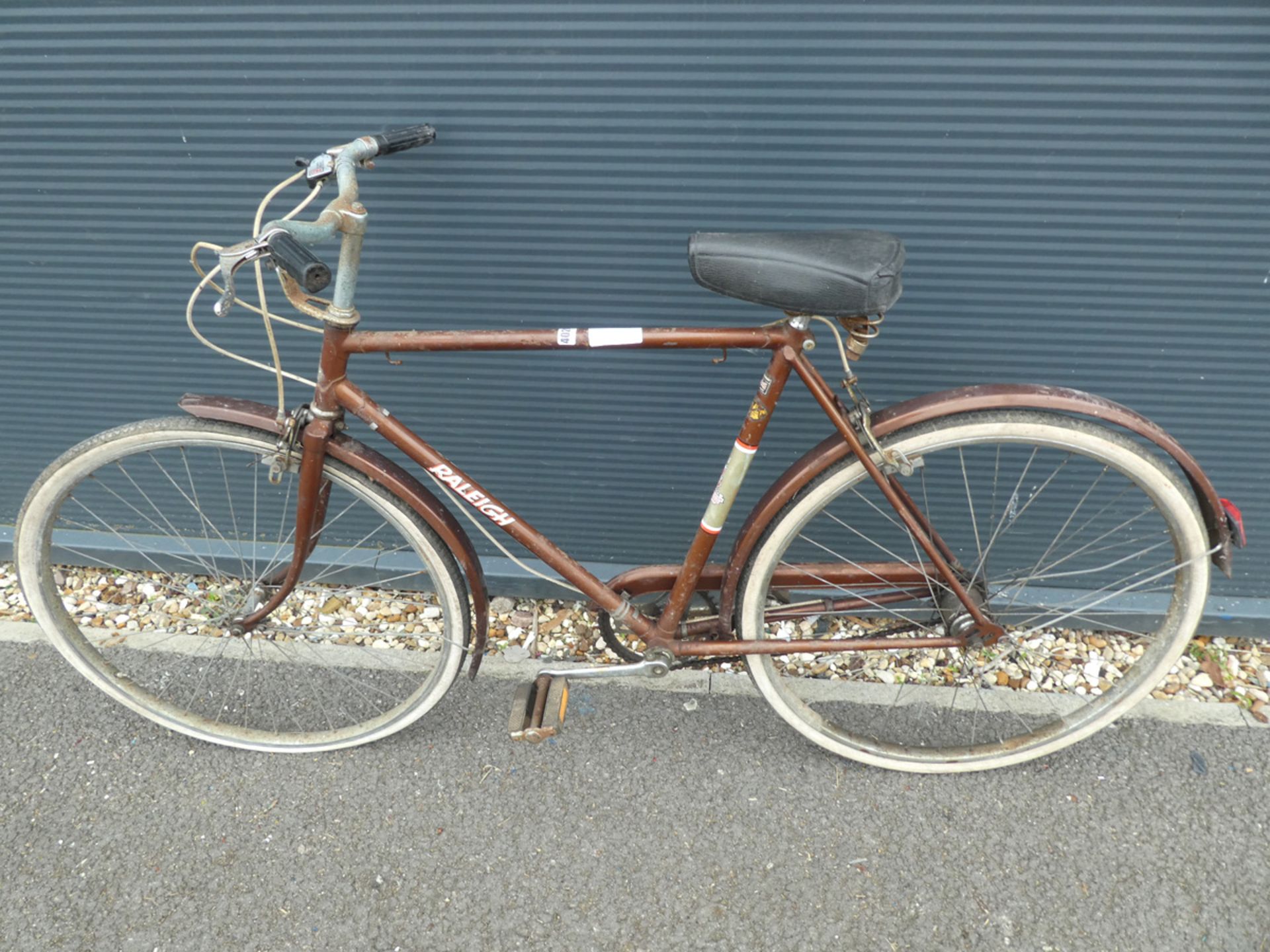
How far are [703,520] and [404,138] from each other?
113 centimetres

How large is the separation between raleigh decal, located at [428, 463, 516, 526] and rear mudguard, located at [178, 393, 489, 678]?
0.23 ft

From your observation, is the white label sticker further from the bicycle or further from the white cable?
the white cable

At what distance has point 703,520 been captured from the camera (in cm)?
200

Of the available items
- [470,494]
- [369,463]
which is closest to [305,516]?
[369,463]

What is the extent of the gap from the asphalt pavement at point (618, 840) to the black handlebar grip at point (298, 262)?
1.45 metres

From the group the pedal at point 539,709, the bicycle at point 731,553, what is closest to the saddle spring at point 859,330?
the bicycle at point 731,553

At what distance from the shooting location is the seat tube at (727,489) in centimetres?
177

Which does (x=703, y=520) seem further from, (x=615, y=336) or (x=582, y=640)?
(x=582, y=640)

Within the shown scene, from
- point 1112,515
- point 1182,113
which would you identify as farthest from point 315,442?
point 1112,515

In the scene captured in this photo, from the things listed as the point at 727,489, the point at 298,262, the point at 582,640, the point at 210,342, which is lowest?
the point at 582,640

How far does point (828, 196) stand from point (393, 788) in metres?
1.99

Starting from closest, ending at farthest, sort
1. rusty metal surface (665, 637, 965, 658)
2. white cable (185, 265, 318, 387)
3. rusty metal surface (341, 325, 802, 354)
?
white cable (185, 265, 318, 387) → rusty metal surface (341, 325, 802, 354) → rusty metal surface (665, 637, 965, 658)

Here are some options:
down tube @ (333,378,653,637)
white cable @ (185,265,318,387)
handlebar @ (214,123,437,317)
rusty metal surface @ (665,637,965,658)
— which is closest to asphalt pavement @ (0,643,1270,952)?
rusty metal surface @ (665,637,965,658)

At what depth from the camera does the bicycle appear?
5.71ft
